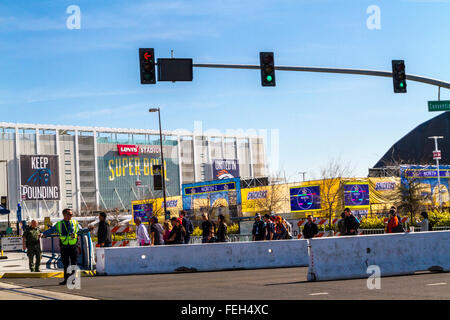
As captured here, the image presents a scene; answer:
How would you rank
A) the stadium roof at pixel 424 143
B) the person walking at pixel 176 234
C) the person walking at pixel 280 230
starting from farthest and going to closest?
the stadium roof at pixel 424 143 → the person walking at pixel 280 230 → the person walking at pixel 176 234

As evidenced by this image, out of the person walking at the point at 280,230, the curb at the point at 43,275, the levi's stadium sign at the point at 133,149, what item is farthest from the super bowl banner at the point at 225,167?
the curb at the point at 43,275

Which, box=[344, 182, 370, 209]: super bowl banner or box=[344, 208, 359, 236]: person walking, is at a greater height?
box=[344, 182, 370, 209]: super bowl banner

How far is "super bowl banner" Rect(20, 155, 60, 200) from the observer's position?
12000 cm

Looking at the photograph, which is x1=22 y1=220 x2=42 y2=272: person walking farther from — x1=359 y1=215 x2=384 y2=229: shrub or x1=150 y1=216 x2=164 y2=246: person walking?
x1=359 y1=215 x2=384 y2=229: shrub

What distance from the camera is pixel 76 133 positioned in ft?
432

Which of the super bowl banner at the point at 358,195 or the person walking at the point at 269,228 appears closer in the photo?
the person walking at the point at 269,228

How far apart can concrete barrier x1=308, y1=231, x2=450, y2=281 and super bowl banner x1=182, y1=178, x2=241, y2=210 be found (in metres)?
38.4

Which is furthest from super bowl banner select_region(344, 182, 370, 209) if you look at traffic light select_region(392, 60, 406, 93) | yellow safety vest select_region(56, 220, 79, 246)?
yellow safety vest select_region(56, 220, 79, 246)

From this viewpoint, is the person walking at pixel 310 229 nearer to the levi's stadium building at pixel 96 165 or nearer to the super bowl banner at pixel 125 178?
the levi's stadium building at pixel 96 165

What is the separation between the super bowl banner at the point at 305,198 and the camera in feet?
163

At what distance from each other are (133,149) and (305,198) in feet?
293

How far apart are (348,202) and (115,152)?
91925 millimetres

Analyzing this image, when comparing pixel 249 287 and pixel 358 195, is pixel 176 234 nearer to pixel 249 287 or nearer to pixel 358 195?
pixel 249 287
